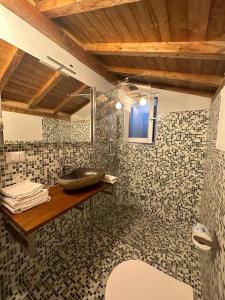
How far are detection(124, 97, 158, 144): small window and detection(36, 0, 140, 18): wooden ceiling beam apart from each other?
1.37 metres

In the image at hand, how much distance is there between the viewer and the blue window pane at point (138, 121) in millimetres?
2565

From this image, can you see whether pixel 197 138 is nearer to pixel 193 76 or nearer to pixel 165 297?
pixel 193 76

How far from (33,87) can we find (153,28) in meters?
1.14

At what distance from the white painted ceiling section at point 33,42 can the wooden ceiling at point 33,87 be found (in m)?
0.06

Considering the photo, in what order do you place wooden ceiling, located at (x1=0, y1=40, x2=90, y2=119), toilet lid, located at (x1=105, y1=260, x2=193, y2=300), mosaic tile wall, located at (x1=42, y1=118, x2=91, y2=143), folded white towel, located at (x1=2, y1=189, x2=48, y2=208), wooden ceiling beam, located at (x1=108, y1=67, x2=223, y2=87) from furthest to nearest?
wooden ceiling beam, located at (x1=108, y1=67, x2=223, y2=87)
mosaic tile wall, located at (x1=42, y1=118, x2=91, y2=143)
wooden ceiling, located at (x1=0, y1=40, x2=90, y2=119)
folded white towel, located at (x1=2, y1=189, x2=48, y2=208)
toilet lid, located at (x1=105, y1=260, x2=193, y2=300)

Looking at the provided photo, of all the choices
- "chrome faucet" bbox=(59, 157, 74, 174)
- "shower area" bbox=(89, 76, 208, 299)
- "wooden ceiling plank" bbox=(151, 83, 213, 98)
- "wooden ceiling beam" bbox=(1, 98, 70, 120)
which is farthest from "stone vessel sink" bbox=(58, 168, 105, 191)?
"wooden ceiling plank" bbox=(151, 83, 213, 98)

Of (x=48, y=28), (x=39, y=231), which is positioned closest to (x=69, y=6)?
(x=48, y=28)

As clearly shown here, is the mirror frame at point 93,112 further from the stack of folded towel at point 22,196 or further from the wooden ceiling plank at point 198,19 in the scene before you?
the wooden ceiling plank at point 198,19

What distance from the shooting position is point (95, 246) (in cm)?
184

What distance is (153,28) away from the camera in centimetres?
125

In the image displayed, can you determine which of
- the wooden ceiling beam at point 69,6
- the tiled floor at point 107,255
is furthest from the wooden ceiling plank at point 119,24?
the tiled floor at point 107,255

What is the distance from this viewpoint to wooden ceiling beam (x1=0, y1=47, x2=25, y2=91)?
3.60 ft

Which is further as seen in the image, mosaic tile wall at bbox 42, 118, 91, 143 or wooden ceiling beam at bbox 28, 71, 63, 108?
mosaic tile wall at bbox 42, 118, 91, 143

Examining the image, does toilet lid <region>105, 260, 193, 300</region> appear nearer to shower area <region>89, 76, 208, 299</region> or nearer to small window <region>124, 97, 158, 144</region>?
shower area <region>89, 76, 208, 299</region>
